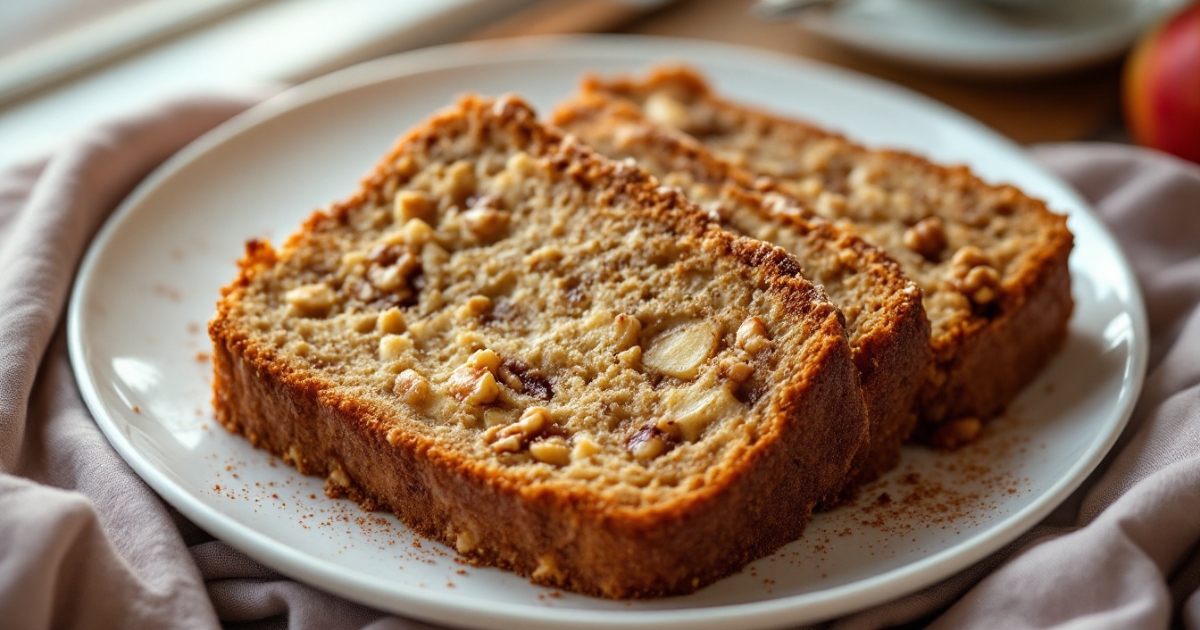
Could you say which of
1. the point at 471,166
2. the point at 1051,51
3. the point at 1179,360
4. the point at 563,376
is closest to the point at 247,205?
the point at 471,166

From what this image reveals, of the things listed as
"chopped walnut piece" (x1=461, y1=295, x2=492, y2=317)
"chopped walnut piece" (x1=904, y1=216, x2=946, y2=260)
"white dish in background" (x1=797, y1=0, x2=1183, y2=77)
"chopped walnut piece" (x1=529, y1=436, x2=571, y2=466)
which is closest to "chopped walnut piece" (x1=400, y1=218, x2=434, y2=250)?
"chopped walnut piece" (x1=461, y1=295, x2=492, y2=317)

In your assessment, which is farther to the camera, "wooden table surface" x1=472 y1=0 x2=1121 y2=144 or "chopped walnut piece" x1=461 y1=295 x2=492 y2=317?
"wooden table surface" x1=472 y1=0 x2=1121 y2=144

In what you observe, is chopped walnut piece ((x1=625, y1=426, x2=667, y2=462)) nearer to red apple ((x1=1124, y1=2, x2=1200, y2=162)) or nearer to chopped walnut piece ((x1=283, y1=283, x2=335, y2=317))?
chopped walnut piece ((x1=283, y1=283, x2=335, y2=317))

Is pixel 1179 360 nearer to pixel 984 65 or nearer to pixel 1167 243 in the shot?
pixel 1167 243

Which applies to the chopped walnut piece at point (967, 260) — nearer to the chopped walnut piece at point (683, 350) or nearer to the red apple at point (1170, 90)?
the chopped walnut piece at point (683, 350)

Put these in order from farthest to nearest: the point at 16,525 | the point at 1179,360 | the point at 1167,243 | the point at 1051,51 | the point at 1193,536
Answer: the point at 1051,51, the point at 1167,243, the point at 1179,360, the point at 1193,536, the point at 16,525
